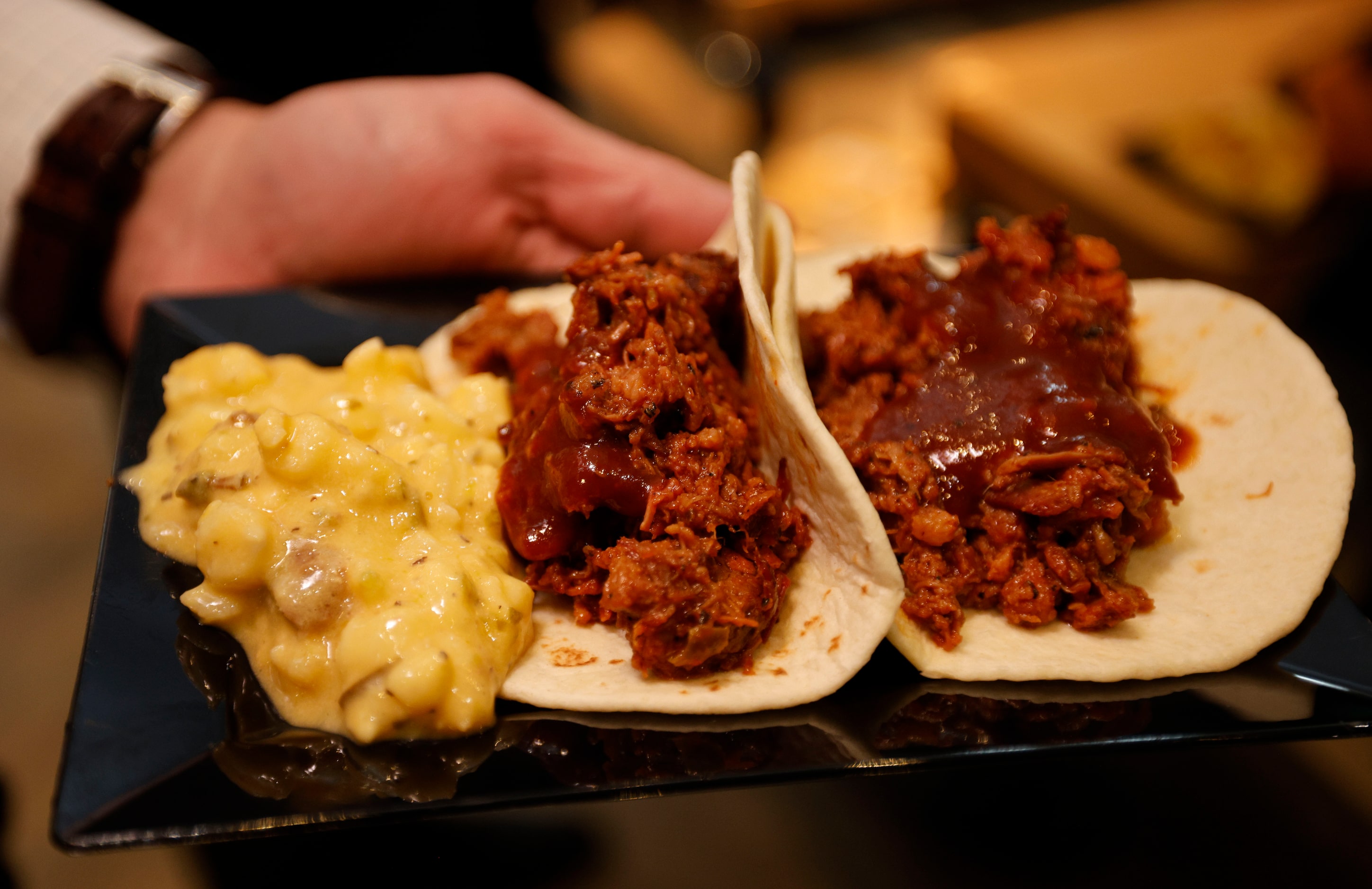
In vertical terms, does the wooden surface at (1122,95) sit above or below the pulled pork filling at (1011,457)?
above

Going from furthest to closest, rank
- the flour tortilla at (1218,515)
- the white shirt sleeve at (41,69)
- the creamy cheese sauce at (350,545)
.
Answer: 1. the white shirt sleeve at (41,69)
2. the flour tortilla at (1218,515)
3. the creamy cheese sauce at (350,545)

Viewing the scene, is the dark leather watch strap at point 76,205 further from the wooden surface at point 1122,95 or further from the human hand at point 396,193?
the wooden surface at point 1122,95

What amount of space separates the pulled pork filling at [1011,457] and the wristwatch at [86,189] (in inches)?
116

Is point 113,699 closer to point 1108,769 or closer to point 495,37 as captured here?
point 1108,769

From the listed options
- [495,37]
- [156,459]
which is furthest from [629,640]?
[495,37]

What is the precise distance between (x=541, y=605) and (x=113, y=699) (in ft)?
2.81

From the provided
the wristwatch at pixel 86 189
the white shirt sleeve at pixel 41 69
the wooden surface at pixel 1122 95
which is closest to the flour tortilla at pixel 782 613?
the wristwatch at pixel 86 189

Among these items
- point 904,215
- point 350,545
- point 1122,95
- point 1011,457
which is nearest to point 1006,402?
point 1011,457

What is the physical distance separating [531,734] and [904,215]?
4825mm

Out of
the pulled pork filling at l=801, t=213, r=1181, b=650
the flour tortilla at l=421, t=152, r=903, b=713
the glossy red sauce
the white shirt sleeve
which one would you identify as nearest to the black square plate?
the flour tortilla at l=421, t=152, r=903, b=713

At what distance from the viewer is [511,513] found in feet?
6.79

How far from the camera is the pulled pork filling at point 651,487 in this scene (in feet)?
6.11

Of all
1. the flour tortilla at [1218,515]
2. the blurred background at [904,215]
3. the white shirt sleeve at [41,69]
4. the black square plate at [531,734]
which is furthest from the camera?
the white shirt sleeve at [41,69]

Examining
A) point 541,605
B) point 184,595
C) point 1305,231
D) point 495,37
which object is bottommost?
point 184,595
